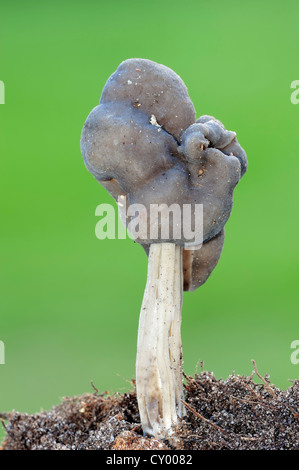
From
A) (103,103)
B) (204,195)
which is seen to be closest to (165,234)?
(204,195)

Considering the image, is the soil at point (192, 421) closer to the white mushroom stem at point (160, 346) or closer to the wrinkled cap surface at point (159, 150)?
the white mushroom stem at point (160, 346)

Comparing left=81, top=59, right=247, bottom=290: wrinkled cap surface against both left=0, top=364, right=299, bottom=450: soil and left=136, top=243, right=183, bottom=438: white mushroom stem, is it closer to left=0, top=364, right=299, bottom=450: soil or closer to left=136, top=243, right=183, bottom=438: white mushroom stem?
left=136, top=243, right=183, bottom=438: white mushroom stem

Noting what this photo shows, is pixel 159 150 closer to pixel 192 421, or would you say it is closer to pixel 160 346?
pixel 160 346

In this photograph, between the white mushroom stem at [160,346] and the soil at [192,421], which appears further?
the white mushroom stem at [160,346]

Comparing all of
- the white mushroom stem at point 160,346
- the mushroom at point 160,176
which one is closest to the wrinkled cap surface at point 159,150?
the mushroom at point 160,176

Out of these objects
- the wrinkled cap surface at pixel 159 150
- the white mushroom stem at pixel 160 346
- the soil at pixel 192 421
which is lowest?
the soil at pixel 192 421

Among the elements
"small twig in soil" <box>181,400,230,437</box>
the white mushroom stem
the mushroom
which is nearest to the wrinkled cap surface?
the mushroom
